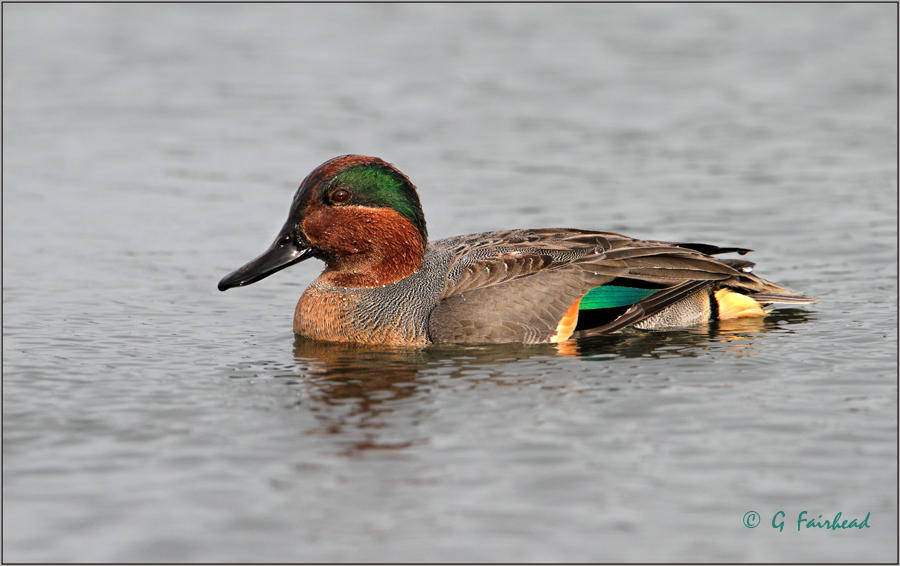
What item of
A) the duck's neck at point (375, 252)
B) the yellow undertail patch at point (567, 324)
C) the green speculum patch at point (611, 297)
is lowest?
the yellow undertail patch at point (567, 324)

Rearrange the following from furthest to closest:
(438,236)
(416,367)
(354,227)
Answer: (438,236), (354,227), (416,367)

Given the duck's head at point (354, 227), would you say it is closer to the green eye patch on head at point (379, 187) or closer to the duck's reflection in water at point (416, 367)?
the green eye patch on head at point (379, 187)

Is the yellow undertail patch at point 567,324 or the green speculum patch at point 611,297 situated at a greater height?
the green speculum patch at point 611,297

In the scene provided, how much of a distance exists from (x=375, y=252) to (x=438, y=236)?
12.5 feet

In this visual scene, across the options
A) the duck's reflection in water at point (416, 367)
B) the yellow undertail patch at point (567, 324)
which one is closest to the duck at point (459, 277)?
the yellow undertail patch at point (567, 324)

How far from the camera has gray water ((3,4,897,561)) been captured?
289 inches

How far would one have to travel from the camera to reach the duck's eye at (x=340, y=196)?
1118 cm

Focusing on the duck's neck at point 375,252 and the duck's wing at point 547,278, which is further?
the duck's neck at point 375,252

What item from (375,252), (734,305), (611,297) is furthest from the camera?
(734,305)

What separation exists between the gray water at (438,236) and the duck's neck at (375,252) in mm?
712

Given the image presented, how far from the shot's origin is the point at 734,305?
461 inches

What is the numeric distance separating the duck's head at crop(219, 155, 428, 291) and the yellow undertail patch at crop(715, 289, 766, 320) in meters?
2.55

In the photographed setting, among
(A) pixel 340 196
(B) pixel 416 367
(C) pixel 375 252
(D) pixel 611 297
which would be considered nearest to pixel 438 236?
(C) pixel 375 252

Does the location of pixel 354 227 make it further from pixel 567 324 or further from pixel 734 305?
pixel 734 305
